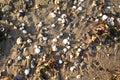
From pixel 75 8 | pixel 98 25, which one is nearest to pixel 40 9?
pixel 75 8

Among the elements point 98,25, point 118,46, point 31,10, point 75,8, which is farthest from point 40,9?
point 118,46

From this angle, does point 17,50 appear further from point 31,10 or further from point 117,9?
point 117,9

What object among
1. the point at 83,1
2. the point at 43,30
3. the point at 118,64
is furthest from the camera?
the point at 83,1

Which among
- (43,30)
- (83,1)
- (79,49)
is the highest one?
(83,1)

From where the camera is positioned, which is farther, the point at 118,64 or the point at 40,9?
the point at 40,9

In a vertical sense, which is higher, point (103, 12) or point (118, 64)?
point (103, 12)

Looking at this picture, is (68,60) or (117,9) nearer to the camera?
(68,60)

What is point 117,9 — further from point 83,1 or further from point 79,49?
point 79,49

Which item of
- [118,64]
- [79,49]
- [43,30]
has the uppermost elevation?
[43,30]

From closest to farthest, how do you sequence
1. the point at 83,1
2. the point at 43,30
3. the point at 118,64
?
the point at 118,64 < the point at 43,30 < the point at 83,1
